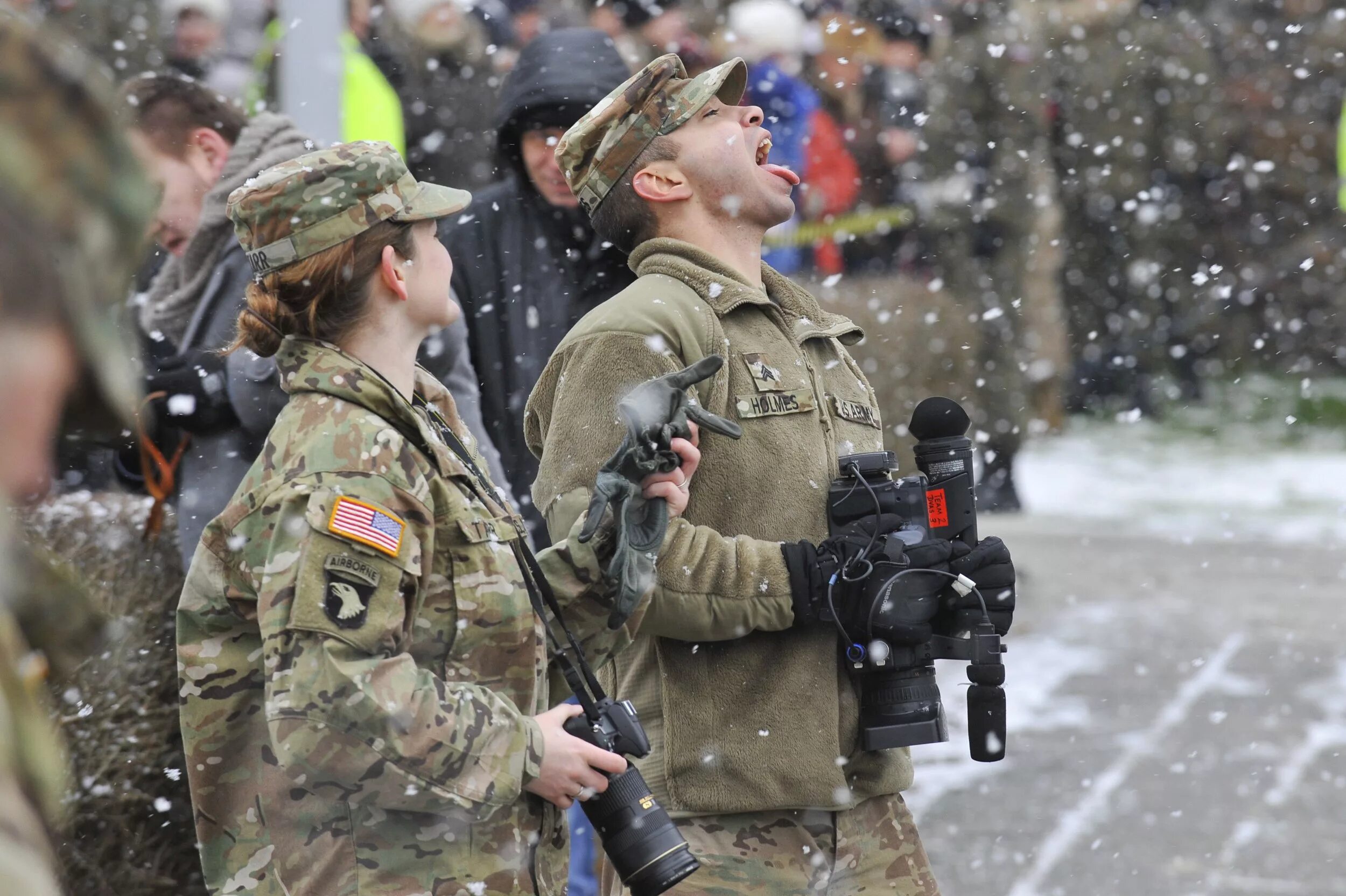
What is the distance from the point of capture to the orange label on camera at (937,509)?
9.22 ft

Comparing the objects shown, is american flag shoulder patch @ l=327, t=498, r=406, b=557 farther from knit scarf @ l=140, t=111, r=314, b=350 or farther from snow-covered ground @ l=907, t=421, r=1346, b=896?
snow-covered ground @ l=907, t=421, r=1346, b=896

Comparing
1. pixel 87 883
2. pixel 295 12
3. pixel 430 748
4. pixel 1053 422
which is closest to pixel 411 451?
pixel 430 748

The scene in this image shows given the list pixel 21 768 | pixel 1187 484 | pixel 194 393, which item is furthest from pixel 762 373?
pixel 1187 484

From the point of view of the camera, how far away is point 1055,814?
5.28 meters

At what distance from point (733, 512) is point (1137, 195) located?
12547 mm

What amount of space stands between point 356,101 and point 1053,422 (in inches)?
331

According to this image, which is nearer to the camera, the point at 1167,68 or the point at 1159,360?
→ the point at 1167,68

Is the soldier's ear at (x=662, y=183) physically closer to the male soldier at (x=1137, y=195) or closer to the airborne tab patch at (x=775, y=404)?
the airborne tab patch at (x=775, y=404)

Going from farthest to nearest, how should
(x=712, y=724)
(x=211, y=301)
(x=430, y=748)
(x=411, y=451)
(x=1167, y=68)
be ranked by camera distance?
(x=1167, y=68), (x=211, y=301), (x=712, y=724), (x=411, y=451), (x=430, y=748)

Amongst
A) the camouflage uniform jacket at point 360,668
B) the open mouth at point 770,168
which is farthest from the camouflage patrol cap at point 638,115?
the camouflage uniform jacket at point 360,668

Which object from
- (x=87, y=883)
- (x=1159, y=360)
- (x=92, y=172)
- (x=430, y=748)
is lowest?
(x=1159, y=360)

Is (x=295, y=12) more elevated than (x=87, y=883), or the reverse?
(x=295, y=12)

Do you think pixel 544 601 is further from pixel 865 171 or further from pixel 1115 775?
pixel 865 171

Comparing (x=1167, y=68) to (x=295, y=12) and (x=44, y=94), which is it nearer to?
(x=295, y=12)
